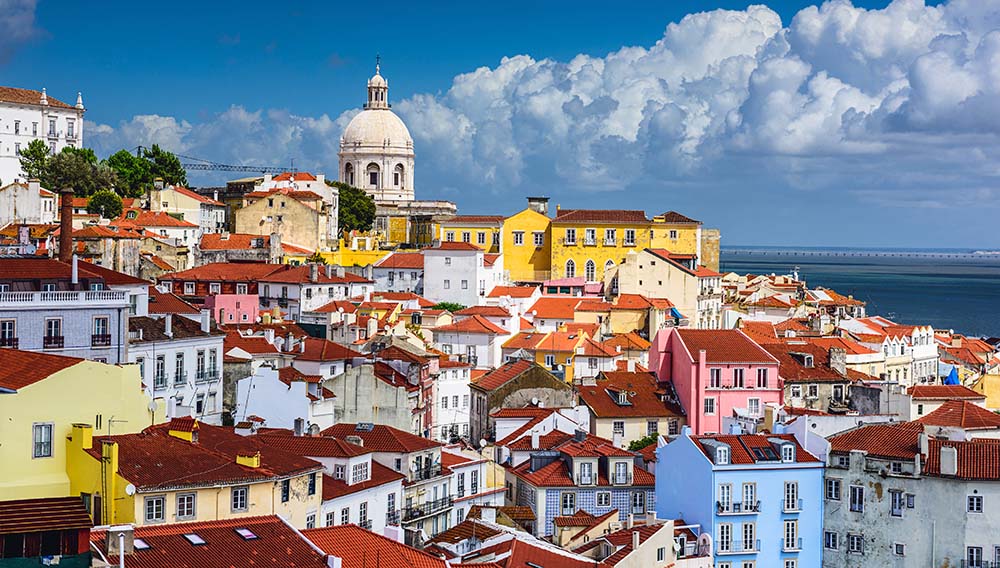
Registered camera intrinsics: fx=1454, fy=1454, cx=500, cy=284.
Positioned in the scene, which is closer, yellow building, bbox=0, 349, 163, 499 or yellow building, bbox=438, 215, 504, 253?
yellow building, bbox=0, 349, 163, 499

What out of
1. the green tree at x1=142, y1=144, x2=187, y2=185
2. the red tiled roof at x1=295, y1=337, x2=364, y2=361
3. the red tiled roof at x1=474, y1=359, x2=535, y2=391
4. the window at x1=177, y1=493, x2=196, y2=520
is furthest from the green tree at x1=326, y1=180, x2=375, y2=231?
the window at x1=177, y1=493, x2=196, y2=520

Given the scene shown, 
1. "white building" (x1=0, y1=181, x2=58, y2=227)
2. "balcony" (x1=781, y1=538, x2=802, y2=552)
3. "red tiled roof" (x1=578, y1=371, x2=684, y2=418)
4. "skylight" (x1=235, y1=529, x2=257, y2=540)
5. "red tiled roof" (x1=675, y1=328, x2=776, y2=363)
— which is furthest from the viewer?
"white building" (x1=0, y1=181, x2=58, y2=227)

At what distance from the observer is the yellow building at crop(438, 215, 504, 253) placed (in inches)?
3546

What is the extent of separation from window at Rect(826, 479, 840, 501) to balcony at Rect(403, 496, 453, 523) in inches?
429

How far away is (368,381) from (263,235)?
4487cm

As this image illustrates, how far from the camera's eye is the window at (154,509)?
2777 cm

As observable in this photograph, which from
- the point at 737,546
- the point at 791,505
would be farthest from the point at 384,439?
the point at 791,505

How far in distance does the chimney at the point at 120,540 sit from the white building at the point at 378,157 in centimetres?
9996

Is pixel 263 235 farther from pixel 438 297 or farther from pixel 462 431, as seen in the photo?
pixel 462 431

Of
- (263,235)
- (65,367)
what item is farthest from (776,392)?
(263,235)

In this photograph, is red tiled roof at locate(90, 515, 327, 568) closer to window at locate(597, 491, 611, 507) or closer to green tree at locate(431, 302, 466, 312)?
window at locate(597, 491, 611, 507)

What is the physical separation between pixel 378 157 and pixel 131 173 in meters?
26.9

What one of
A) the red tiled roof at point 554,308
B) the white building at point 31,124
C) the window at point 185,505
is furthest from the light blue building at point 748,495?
→ the white building at point 31,124

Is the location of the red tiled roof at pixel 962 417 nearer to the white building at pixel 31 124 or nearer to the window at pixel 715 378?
the window at pixel 715 378
